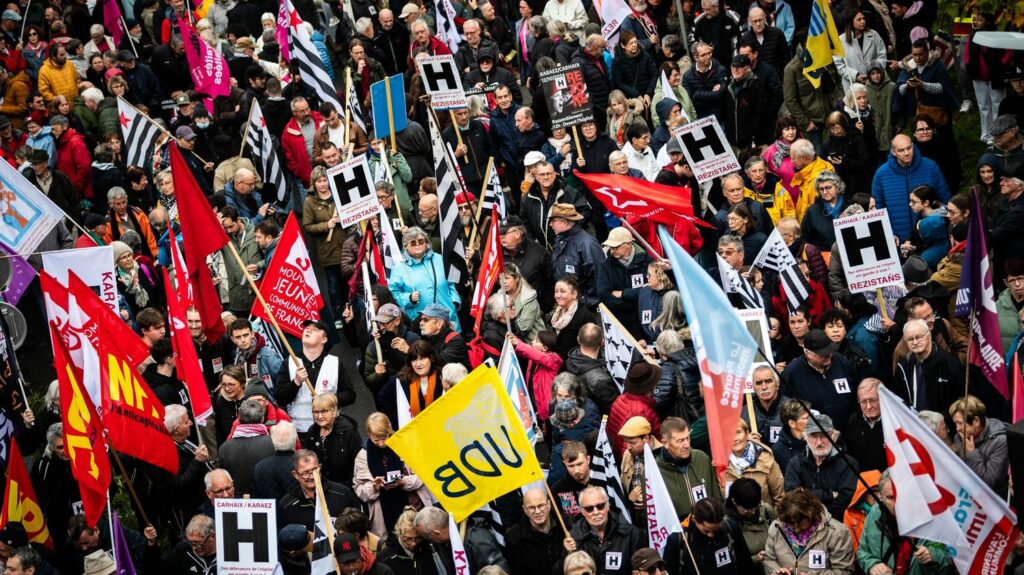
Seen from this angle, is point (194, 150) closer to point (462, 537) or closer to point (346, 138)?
point (346, 138)

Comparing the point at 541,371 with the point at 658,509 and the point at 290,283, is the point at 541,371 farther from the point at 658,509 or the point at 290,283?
the point at 658,509

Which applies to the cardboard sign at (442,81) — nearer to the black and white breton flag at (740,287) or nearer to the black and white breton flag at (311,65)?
the black and white breton flag at (311,65)

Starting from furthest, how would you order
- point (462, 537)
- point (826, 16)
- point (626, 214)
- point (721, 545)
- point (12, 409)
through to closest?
point (826, 16) < point (626, 214) < point (12, 409) < point (462, 537) < point (721, 545)

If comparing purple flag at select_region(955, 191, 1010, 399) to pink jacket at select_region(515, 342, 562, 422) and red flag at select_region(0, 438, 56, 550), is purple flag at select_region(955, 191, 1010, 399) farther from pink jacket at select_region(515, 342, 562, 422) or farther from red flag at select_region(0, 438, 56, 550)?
red flag at select_region(0, 438, 56, 550)

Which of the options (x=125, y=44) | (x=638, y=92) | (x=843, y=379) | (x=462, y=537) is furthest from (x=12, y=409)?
(x=125, y=44)

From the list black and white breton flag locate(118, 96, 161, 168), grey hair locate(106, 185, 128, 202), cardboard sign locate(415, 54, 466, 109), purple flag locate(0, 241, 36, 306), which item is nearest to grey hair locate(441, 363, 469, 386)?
purple flag locate(0, 241, 36, 306)

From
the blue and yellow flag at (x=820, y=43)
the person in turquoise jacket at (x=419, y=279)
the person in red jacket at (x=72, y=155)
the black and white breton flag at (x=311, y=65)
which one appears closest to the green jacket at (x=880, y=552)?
the person in turquoise jacket at (x=419, y=279)

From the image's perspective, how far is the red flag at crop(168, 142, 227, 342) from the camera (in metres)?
12.8

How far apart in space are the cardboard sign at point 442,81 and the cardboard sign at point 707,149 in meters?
2.92

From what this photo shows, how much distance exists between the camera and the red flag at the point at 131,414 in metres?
11.1

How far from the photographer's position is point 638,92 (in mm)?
17688

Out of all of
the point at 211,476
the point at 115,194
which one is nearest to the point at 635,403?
the point at 211,476

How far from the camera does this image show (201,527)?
10695 millimetres

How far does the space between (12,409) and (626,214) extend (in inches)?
228
